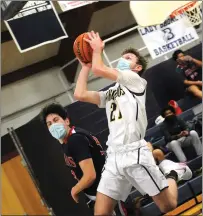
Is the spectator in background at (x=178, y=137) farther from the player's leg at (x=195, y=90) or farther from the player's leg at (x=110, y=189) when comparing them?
the player's leg at (x=110, y=189)

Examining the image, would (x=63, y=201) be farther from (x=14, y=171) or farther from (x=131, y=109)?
(x=14, y=171)

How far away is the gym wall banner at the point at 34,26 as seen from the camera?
19.6 ft

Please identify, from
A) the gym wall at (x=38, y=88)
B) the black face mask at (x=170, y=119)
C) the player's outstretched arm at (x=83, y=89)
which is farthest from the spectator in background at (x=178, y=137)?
the gym wall at (x=38, y=88)

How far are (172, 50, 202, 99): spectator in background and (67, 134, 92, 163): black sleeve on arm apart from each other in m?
3.51

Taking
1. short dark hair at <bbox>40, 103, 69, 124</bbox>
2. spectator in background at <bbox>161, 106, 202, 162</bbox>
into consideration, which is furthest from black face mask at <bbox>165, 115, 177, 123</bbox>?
short dark hair at <bbox>40, 103, 69, 124</bbox>

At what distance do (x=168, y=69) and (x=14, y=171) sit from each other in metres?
3.26

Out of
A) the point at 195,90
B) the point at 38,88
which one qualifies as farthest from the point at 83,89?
the point at 38,88

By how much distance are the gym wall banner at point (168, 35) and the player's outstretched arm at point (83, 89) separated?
14.0 ft

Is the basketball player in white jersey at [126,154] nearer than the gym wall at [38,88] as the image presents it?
Yes

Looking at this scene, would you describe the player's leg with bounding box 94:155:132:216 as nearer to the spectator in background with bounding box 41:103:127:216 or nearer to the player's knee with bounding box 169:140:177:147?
the spectator in background with bounding box 41:103:127:216

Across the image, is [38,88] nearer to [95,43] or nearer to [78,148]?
[78,148]

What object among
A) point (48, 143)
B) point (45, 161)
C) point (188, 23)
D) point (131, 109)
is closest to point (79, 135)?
point (131, 109)

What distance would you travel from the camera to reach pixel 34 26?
6051 mm

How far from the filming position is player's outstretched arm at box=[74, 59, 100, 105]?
220cm
